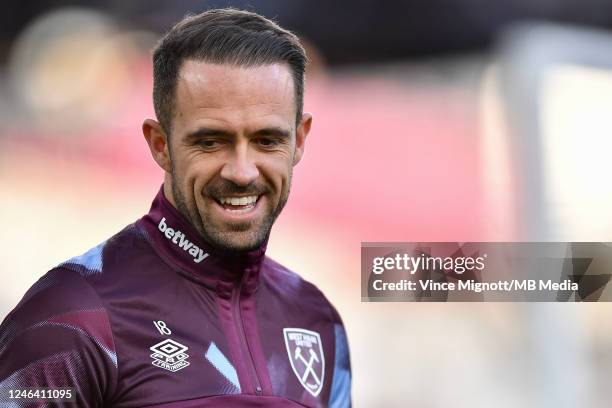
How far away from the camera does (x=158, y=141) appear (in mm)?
1631

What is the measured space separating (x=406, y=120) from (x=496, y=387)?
119 cm

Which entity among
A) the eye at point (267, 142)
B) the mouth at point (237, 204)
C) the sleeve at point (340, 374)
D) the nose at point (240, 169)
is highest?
the eye at point (267, 142)

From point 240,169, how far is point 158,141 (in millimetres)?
197

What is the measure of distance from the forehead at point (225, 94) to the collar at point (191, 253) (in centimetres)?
18

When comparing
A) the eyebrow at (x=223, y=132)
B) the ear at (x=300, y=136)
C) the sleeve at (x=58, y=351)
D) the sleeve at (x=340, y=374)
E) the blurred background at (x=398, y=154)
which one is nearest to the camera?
the sleeve at (x=58, y=351)

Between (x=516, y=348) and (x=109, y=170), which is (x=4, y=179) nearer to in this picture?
(x=109, y=170)

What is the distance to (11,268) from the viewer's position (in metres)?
3.25

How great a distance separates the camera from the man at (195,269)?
1.43 m

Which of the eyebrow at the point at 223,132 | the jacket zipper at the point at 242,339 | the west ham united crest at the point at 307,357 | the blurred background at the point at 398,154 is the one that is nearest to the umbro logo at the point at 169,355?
the jacket zipper at the point at 242,339

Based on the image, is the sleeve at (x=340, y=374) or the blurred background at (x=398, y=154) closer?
the sleeve at (x=340, y=374)

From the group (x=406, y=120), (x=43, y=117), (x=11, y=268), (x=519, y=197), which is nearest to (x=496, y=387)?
(x=519, y=197)

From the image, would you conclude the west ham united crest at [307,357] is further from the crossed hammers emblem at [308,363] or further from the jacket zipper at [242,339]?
the jacket zipper at [242,339]

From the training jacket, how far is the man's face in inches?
2.2

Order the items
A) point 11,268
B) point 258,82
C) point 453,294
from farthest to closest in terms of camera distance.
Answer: point 11,268 < point 453,294 < point 258,82
